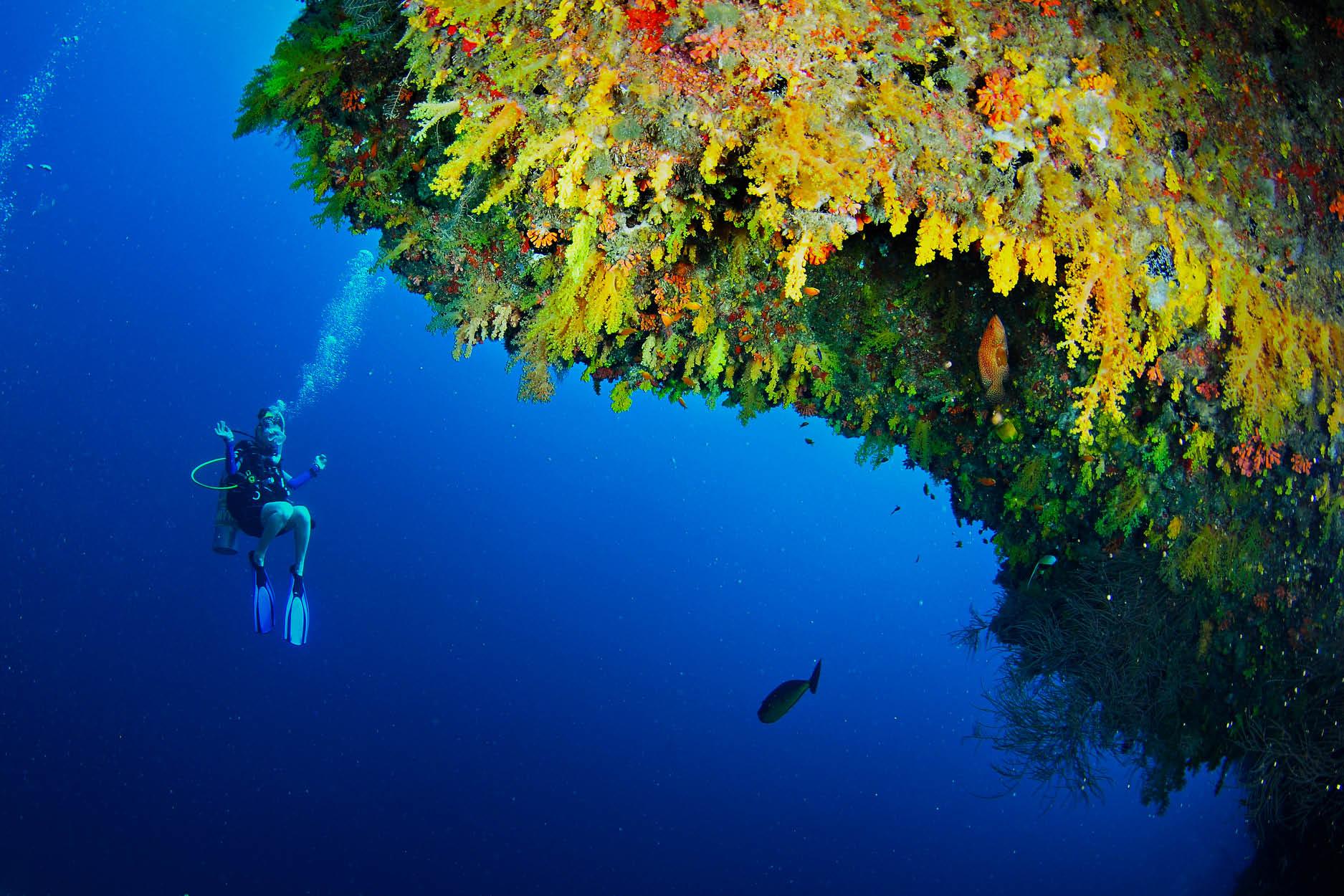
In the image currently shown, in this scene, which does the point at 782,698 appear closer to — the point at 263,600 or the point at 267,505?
the point at 267,505

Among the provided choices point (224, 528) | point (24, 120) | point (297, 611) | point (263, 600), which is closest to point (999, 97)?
point (297, 611)

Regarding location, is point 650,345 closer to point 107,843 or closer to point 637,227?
point 637,227

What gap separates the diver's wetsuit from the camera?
11633 millimetres

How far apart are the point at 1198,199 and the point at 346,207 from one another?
413cm

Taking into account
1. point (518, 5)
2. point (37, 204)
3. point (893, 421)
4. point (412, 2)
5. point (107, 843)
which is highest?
point (37, 204)

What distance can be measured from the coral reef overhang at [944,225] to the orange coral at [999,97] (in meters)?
0.01

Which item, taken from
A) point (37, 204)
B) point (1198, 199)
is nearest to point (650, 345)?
point (1198, 199)

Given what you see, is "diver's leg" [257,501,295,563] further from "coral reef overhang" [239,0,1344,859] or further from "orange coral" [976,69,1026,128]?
"orange coral" [976,69,1026,128]

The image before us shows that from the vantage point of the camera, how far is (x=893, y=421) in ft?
17.4

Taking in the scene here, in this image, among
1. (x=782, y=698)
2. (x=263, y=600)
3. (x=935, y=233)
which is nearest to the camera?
(x=935, y=233)

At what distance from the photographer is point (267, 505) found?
38.4ft

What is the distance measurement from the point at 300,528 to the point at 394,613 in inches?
1967

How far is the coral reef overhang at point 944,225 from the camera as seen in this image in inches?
74.7

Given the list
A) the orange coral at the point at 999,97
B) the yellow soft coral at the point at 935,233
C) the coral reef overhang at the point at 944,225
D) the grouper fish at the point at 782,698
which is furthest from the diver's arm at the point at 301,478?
the orange coral at the point at 999,97
